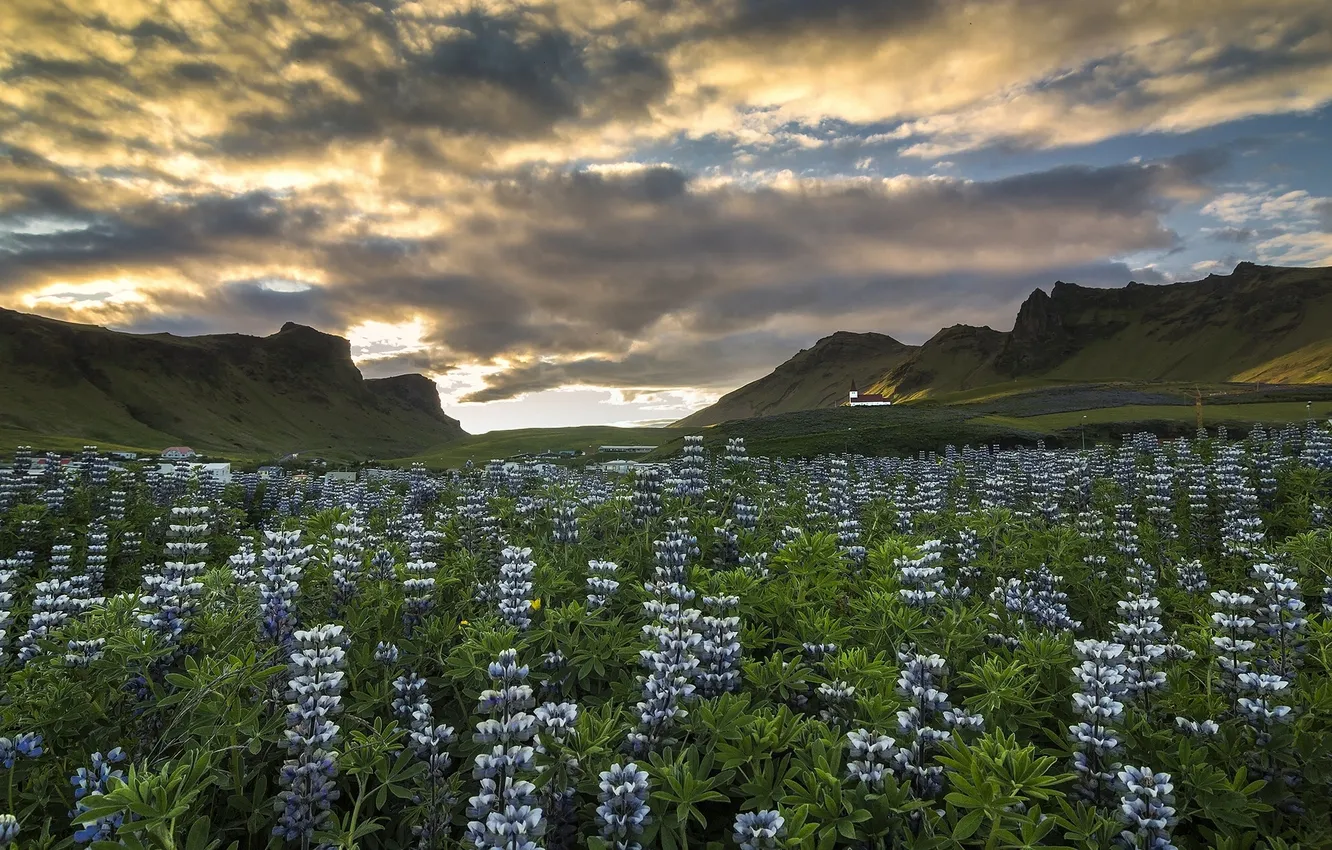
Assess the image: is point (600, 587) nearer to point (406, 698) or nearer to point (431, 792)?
point (406, 698)

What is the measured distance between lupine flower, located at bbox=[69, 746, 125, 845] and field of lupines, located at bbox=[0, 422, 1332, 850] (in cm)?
2

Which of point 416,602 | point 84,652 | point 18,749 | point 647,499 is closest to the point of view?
point 18,749

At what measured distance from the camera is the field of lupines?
330 centimetres

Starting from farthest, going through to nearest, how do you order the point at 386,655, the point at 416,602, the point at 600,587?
the point at 600,587 < the point at 416,602 < the point at 386,655

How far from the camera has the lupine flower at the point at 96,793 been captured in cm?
317

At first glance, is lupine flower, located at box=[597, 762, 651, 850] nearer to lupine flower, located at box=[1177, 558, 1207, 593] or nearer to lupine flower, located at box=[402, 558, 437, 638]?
lupine flower, located at box=[402, 558, 437, 638]

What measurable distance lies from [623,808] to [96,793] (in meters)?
2.63

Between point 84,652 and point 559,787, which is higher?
point 84,652

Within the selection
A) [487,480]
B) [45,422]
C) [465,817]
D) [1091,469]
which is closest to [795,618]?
[465,817]

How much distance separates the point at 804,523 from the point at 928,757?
6.50 meters

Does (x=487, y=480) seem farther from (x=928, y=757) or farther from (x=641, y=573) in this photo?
(x=928, y=757)

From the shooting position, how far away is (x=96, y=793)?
124 inches

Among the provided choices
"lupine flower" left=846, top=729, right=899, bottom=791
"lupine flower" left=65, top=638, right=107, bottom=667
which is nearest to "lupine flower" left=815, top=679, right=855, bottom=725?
"lupine flower" left=846, top=729, right=899, bottom=791

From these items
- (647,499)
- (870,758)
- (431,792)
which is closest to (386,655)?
(431,792)
